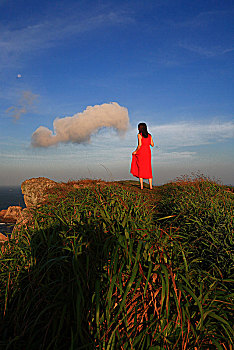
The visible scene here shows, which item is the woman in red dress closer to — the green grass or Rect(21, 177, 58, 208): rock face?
Rect(21, 177, 58, 208): rock face

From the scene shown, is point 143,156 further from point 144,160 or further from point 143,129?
point 143,129

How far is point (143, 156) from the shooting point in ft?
38.0

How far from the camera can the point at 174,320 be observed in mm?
2334

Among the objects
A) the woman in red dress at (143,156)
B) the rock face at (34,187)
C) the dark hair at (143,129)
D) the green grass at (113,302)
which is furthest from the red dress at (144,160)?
the green grass at (113,302)

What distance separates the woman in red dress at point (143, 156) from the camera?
11.3 meters

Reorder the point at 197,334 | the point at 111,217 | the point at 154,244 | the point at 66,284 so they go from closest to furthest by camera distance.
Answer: the point at 197,334 < the point at 66,284 < the point at 154,244 < the point at 111,217

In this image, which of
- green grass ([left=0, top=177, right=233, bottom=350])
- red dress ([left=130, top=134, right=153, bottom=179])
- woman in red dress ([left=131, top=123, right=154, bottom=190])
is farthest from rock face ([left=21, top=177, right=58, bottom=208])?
green grass ([left=0, top=177, right=233, bottom=350])

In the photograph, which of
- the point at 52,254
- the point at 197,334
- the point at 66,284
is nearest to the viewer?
the point at 197,334

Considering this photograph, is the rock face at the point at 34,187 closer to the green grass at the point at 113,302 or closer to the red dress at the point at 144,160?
the red dress at the point at 144,160

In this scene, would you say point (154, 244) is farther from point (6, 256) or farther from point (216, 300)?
point (6, 256)

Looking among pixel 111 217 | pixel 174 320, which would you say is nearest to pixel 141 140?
pixel 111 217

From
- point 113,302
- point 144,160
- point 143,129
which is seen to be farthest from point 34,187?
point 113,302

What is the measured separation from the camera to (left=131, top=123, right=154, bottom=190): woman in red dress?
11.3 m

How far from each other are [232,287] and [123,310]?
5.86 ft
